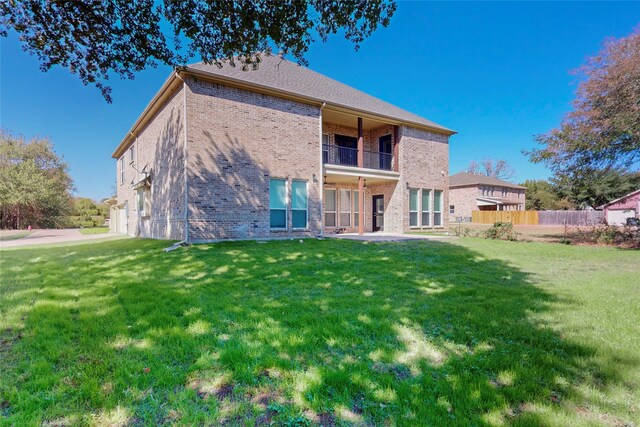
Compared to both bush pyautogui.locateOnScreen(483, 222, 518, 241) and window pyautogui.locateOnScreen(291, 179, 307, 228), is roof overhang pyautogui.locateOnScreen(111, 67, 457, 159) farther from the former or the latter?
bush pyautogui.locateOnScreen(483, 222, 518, 241)

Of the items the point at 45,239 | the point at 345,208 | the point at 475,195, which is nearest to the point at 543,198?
the point at 475,195

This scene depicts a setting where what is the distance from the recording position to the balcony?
15.6 meters

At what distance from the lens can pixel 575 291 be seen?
5020mm

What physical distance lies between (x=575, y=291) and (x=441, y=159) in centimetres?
1427

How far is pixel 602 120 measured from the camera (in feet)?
39.1

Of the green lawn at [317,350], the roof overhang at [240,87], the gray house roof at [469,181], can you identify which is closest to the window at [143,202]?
the roof overhang at [240,87]

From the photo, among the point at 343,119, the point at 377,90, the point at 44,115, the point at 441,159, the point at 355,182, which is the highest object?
the point at 377,90

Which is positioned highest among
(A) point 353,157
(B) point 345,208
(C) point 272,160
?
(A) point 353,157

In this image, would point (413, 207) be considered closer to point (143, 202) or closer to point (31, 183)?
point (143, 202)

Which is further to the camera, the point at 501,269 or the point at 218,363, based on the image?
the point at 501,269

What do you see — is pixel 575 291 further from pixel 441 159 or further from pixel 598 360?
pixel 441 159

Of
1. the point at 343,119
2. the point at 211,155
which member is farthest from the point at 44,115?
the point at 343,119

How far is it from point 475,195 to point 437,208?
954 inches

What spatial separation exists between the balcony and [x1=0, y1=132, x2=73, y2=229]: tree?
32027 millimetres
